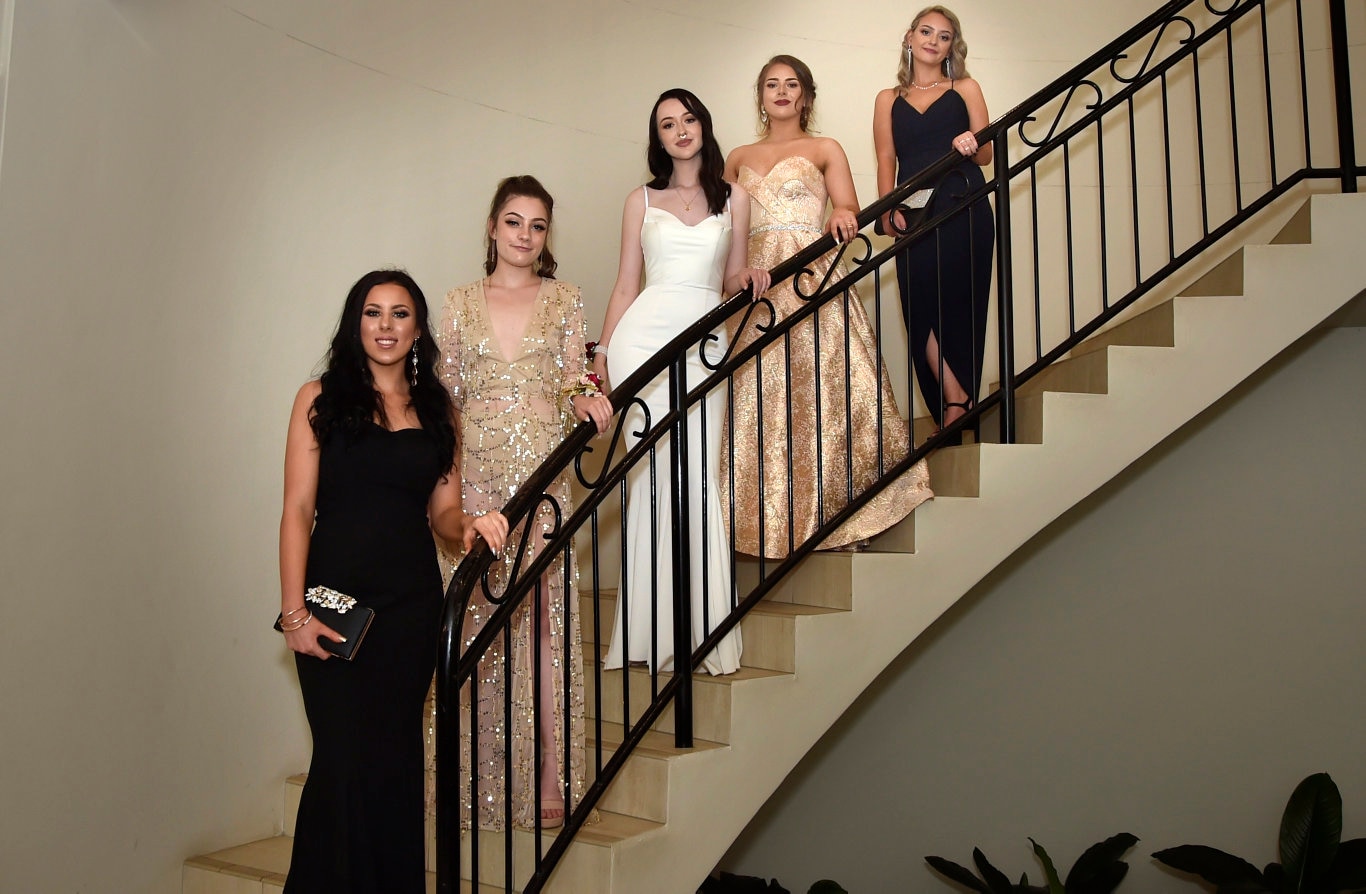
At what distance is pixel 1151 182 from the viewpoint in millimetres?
5320

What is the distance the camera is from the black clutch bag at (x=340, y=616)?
100 inches

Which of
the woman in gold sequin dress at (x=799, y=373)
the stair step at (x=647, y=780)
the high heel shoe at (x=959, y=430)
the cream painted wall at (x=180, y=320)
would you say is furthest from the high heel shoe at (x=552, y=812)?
the high heel shoe at (x=959, y=430)

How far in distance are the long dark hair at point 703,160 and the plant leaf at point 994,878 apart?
2901mm

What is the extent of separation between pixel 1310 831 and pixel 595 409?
3.28 m

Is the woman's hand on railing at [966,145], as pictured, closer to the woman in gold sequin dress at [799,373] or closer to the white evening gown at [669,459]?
the woman in gold sequin dress at [799,373]

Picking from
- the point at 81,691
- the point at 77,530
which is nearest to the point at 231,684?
the point at 81,691

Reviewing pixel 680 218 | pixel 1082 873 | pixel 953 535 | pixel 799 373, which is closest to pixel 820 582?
pixel 953 535

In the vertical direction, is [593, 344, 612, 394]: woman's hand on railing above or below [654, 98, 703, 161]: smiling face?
below

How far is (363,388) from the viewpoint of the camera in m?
2.76

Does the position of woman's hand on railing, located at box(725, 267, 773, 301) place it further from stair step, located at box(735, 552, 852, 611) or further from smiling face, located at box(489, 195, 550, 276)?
stair step, located at box(735, 552, 852, 611)

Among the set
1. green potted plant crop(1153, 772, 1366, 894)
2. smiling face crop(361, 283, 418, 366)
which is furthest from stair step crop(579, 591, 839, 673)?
green potted plant crop(1153, 772, 1366, 894)

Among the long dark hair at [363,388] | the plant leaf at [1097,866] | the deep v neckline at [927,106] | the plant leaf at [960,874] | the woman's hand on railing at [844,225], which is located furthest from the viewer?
the plant leaf at [960,874]

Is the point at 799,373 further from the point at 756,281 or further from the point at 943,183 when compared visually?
the point at 943,183

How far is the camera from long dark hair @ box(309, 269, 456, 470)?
2680mm
